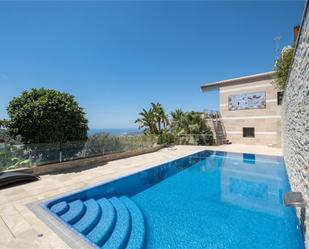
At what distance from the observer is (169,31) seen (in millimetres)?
14891

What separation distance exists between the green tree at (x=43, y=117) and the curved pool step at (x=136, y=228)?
5952mm

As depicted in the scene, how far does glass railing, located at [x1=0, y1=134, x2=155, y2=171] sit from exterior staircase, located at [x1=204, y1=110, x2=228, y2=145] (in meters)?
12.1

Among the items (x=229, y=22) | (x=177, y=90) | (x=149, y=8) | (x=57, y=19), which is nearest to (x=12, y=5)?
(x=57, y=19)

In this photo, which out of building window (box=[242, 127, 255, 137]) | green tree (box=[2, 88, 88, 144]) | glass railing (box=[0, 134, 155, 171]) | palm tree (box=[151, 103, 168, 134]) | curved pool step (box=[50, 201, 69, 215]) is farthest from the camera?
palm tree (box=[151, 103, 168, 134])

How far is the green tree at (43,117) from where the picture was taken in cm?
896

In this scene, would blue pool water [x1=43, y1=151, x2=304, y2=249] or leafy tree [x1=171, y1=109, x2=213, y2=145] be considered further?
leafy tree [x1=171, y1=109, x2=213, y2=145]

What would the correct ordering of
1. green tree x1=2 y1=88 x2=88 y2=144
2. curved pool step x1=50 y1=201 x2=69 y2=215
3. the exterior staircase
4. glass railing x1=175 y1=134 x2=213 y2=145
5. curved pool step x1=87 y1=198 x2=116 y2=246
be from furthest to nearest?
the exterior staircase < glass railing x1=175 y1=134 x2=213 y2=145 < green tree x1=2 y1=88 x2=88 y2=144 < curved pool step x1=50 y1=201 x2=69 y2=215 < curved pool step x1=87 y1=198 x2=116 y2=246

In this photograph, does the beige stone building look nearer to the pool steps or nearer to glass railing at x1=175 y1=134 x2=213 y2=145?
glass railing at x1=175 y1=134 x2=213 y2=145

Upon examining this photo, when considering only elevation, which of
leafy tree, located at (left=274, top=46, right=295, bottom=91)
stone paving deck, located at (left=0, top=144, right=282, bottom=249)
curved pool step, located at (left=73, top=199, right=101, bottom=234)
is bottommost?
curved pool step, located at (left=73, top=199, right=101, bottom=234)

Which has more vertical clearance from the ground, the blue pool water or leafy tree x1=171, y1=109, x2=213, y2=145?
leafy tree x1=171, y1=109, x2=213, y2=145

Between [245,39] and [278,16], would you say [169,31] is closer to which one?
[245,39]

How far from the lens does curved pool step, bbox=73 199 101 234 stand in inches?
176

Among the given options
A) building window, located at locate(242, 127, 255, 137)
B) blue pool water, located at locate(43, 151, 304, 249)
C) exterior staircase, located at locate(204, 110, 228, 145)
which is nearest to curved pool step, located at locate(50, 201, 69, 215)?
blue pool water, located at locate(43, 151, 304, 249)

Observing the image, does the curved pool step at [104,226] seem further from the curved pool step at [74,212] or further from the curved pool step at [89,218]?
the curved pool step at [74,212]
